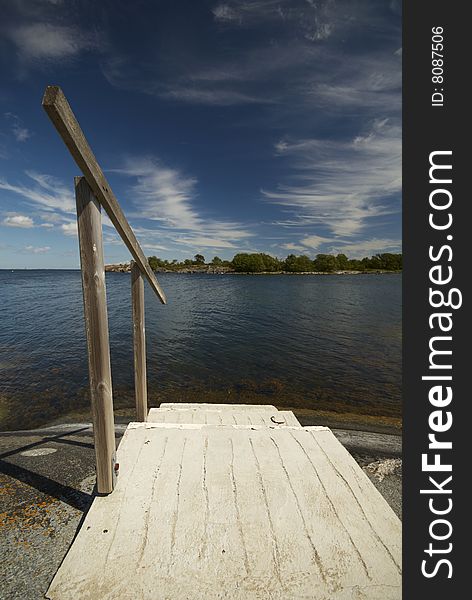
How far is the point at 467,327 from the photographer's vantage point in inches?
84.4

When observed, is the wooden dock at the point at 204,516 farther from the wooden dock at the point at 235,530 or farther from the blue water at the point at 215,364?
the blue water at the point at 215,364

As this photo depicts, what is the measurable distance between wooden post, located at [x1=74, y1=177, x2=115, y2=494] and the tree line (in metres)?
138

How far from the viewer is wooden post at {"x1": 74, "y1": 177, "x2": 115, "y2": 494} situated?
7.63 ft

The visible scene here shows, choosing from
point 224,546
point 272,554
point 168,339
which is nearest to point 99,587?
point 224,546

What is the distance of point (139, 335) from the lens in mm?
4410

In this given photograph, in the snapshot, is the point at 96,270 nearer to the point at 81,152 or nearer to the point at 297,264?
the point at 81,152

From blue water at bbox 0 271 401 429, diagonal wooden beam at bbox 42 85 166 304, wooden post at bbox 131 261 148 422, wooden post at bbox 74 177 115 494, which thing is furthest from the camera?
blue water at bbox 0 271 401 429

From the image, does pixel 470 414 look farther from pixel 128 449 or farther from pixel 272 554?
pixel 128 449

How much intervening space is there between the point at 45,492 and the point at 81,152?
3.73 metres

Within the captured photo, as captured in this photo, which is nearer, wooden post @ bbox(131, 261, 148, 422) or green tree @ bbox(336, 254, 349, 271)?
wooden post @ bbox(131, 261, 148, 422)

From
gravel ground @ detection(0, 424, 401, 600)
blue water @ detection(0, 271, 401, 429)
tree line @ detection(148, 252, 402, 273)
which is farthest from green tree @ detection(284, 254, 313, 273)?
gravel ground @ detection(0, 424, 401, 600)

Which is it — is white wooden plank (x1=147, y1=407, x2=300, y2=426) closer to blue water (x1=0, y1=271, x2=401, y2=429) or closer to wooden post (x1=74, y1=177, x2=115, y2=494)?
wooden post (x1=74, y1=177, x2=115, y2=494)

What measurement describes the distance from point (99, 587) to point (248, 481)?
147 centimetres

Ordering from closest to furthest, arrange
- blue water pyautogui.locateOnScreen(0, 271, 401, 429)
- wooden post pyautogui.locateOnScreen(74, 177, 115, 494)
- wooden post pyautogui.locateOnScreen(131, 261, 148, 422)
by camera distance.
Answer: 1. wooden post pyautogui.locateOnScreen(74, 177, 115, 494)
2. wooden post pyautogui.locateOnScreen(131, 261, 148, 422)
3. blue water pyautogui.locateOnScreen(0, 271, 401, 429)
